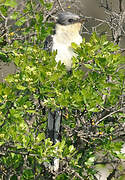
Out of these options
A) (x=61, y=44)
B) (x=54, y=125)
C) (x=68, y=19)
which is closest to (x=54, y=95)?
(x=54, y=125)

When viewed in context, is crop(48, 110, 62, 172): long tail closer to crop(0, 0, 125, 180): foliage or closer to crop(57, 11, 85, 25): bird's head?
crop(0, 0, 125, 180): foliage

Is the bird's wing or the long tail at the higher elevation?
the bird's wing

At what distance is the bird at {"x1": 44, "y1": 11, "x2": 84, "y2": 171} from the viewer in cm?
226

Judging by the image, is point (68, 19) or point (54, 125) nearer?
point (54, 125)

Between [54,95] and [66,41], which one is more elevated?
[66,41]

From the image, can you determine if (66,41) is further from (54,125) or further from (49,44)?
(54,125)

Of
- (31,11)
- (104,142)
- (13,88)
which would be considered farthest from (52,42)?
(104,142)

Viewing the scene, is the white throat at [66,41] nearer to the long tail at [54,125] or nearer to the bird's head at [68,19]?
the bird's head at [68,19]

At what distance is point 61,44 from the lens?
2.54m

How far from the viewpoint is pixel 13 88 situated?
1940 millimetres

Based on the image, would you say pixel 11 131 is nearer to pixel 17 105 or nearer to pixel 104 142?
pixel 17 105

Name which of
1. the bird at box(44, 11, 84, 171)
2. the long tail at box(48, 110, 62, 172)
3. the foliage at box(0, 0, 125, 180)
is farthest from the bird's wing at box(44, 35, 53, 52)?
the long tail at box(48, 110, 62, 172)

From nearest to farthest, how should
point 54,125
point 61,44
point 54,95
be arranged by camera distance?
1. point 54,95
2. point 54,125
3. point 61,44

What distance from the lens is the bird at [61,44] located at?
2.26m
